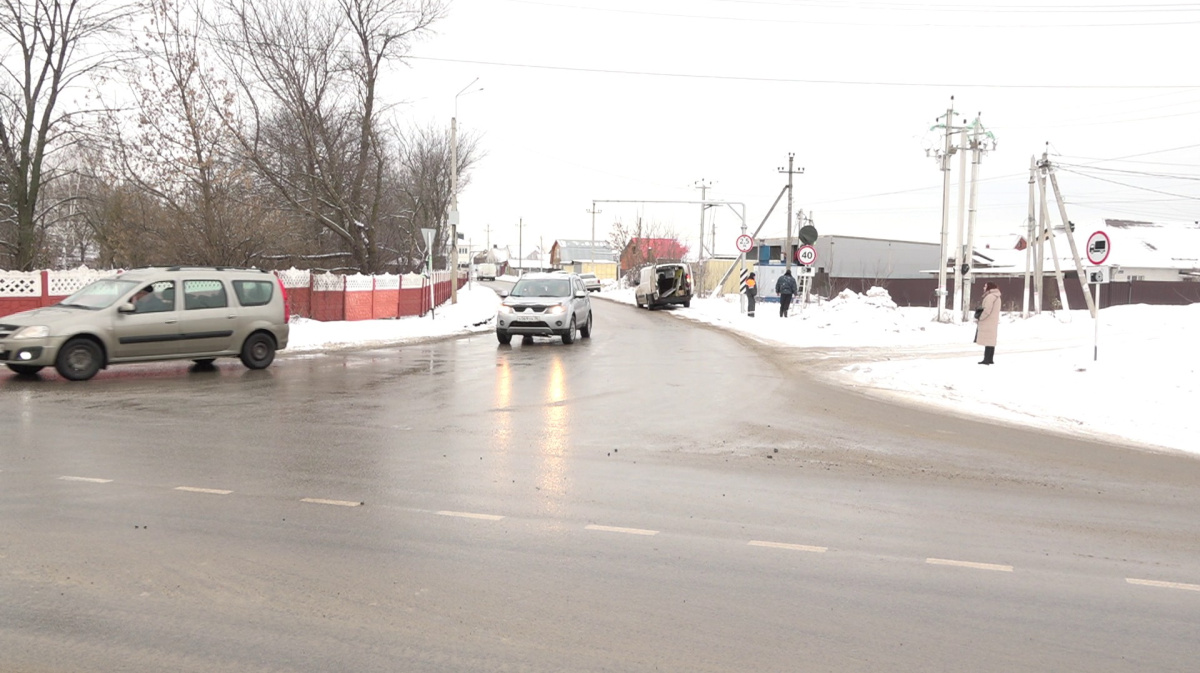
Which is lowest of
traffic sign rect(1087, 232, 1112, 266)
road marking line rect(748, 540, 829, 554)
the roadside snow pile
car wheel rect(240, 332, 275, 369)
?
road marking line rect(748, 540, 829, 554)

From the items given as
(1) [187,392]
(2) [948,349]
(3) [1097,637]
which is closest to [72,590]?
(3) [1097,637]

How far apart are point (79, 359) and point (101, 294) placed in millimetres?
1281

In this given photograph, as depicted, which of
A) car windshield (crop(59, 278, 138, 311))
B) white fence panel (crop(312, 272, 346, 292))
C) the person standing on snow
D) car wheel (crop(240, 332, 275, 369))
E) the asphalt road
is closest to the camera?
the asphalt road

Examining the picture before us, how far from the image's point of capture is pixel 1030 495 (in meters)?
7.41

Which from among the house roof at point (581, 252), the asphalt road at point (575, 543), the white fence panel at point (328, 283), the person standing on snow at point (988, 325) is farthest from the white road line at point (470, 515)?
the house roof at point (581, 252)

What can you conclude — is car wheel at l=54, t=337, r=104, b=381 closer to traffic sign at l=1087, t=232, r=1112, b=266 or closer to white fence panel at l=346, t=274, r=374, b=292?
white fence panel at l=346, t=274, r=374, b=292

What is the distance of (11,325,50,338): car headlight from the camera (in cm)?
1282

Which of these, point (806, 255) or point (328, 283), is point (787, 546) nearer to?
point (328, 283)

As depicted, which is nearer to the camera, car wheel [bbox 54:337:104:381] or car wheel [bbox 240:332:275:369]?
car wheel [bbox 54:337:104:381]

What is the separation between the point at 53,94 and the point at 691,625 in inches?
1147

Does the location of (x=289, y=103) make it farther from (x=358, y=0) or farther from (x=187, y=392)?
(x=187, y=392)

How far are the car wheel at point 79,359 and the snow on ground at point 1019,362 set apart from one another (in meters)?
6.65

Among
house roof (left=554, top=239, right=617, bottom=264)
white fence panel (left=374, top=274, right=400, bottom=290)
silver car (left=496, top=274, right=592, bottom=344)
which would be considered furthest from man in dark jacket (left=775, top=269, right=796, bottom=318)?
house roof (left=554, top=239, right=617, bottom=264)

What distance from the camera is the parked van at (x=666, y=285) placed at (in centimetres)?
4541
